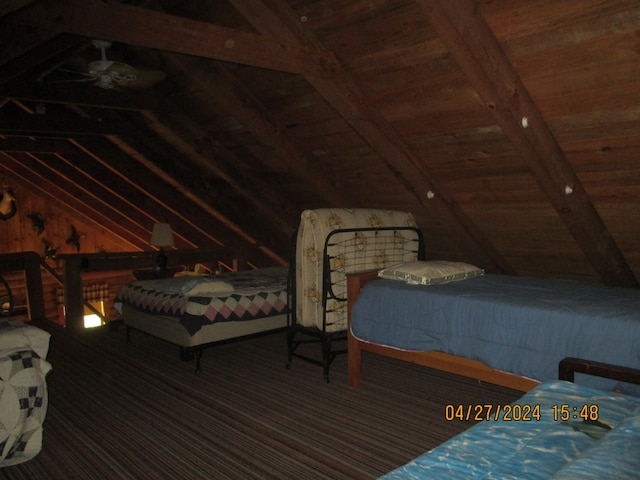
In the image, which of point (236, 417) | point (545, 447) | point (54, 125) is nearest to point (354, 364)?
point (236, 417)

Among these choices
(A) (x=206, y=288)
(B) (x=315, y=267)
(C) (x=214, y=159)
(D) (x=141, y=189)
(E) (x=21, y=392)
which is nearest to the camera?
(E) (x=21, y=392)

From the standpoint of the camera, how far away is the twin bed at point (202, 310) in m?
3.64

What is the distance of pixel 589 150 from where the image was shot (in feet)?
9.78

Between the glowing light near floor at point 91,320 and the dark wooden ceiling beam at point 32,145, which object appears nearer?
the dark wooden ceiling beam at point 32,145

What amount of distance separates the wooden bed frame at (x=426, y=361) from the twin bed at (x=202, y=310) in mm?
898

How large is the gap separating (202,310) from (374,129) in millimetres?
1762

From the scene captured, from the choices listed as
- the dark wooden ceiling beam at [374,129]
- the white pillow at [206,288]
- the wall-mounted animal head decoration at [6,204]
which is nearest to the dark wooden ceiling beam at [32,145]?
the wall-mounted animal head decoration at [6,204]

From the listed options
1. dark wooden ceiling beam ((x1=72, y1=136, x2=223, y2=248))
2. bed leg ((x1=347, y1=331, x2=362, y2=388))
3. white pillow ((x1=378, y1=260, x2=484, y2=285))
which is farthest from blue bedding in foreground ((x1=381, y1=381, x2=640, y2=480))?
dark wooden ceiling beam ((x1=72, y1=136, x2=223, y2=248))

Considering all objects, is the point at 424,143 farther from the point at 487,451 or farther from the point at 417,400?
the point at 487,451

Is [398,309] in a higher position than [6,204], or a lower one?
lower

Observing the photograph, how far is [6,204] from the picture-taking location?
755cm

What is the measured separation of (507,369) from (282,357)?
203 cm

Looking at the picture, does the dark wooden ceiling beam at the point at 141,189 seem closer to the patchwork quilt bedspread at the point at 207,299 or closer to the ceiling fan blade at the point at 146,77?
the patchwork quilt bedspread at the point at 207,299
